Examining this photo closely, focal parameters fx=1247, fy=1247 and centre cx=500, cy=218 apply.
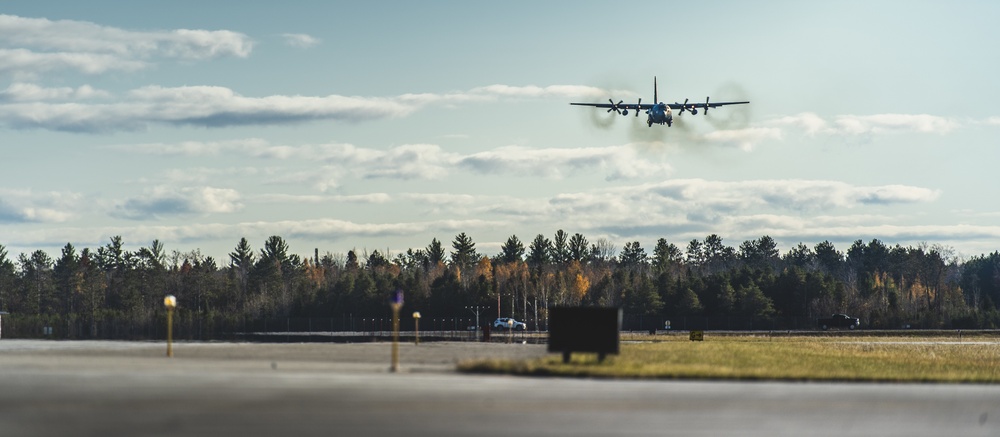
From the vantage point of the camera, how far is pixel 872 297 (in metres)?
184

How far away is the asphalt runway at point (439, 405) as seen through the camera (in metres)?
23.4

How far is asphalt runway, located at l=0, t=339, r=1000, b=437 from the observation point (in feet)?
76.9

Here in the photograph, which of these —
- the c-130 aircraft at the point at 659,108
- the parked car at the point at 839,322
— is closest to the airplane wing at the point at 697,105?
the c-130 aircraft at the point at 659,108

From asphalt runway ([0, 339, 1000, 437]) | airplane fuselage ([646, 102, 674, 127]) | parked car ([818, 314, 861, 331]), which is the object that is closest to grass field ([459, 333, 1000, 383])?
asphalt runway ([0, 339, 1000, 437])

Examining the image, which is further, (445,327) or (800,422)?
(445,327)

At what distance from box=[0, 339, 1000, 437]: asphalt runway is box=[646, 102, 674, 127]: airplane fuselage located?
186 ft

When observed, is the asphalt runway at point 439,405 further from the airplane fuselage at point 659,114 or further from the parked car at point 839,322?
the parked car at point 839,322

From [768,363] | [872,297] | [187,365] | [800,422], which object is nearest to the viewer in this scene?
[800,422]

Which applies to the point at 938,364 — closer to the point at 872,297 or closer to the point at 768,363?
the point at 768,363

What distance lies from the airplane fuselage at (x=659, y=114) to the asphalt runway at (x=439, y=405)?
56.6m

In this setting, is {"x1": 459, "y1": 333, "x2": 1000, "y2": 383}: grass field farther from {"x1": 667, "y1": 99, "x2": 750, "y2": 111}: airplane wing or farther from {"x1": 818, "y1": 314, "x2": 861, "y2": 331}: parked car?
{"x1": 818, "y1": 314, "x2": 861, "y2": 331}: parked car

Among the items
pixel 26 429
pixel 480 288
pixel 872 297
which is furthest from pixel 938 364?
pixel 872 297

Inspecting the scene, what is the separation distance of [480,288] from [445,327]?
16.0 meters

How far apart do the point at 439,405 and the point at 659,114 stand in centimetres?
6836
